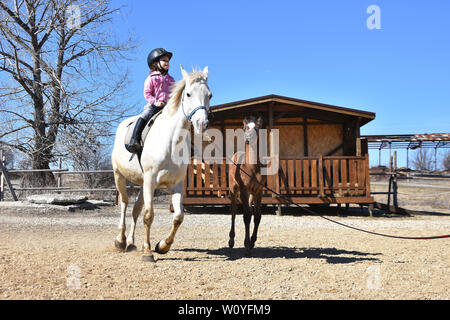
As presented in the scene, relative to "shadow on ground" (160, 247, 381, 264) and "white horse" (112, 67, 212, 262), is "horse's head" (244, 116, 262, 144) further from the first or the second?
"shadow on ground" (160, 247, 381, 264)

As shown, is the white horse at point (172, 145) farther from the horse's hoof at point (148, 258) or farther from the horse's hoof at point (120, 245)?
the horse's hoof at point (120, 245)

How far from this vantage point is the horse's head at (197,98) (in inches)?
173

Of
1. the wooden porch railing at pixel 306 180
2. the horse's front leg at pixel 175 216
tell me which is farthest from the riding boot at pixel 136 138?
the wooden porch railing at pixel 306 180

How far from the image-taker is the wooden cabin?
12227 mm

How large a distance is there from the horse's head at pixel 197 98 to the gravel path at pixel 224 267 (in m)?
1.85

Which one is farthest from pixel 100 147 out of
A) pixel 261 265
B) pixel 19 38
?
pixel 261 265

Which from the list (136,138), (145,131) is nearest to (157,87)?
(145,131)

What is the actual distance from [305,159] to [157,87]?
8049mm

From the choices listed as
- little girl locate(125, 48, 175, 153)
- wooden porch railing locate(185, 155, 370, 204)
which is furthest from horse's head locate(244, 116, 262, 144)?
wooden porch railing locate(185, 155, 370, 204)

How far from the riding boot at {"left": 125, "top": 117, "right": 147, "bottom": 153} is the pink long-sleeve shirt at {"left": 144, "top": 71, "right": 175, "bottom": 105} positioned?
1.29 feet

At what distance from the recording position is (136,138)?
5.23 metres

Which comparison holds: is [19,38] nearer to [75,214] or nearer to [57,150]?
[57,150]

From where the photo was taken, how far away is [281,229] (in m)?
9.05

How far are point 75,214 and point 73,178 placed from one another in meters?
7.13
